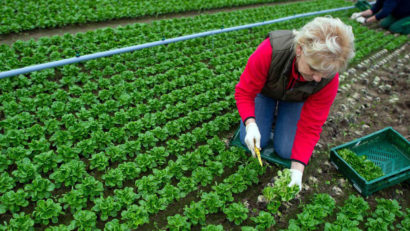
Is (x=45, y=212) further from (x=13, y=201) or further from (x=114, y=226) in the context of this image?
(x=114, y=226)

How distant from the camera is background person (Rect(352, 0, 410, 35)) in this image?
862cm

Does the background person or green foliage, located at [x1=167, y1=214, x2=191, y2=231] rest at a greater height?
the background person

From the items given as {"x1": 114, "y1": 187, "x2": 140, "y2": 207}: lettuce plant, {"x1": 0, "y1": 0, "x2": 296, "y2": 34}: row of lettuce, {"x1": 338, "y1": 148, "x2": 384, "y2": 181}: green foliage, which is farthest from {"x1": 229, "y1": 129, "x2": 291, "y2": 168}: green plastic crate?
{"x1": 0, "y1": 0, "x2": 296, "y2": 34}: row of lettuce

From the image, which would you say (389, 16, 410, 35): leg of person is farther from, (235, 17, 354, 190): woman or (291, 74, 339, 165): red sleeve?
(291, 74, 339, 165): red sleeve

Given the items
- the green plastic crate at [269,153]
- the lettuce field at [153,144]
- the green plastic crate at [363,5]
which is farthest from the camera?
the green plastic crate at [363,5]

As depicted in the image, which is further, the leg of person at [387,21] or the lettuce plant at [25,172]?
Result: the leg of person at [387,21]

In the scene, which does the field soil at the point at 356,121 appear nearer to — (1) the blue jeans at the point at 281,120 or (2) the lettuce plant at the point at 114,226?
(1) the blue jeans at the point at 281,120

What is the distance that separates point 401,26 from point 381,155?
697 cm

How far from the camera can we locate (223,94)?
4.87m

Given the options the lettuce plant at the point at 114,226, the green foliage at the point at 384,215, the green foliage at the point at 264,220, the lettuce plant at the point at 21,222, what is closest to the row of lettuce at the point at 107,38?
the lettuce plant at the point at 21,222

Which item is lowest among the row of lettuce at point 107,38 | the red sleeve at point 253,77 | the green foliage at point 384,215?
the green foliage at point 384,215

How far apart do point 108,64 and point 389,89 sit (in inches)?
225

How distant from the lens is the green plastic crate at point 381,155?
11.4 feet

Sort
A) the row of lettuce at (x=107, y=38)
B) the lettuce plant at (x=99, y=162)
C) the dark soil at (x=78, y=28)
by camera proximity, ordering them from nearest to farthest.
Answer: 1. the lettuce plant at (x=99, y=162)
2. the row of lettuce at (x=107, y=38)
3. the dark soil at (x=78, y=28)
